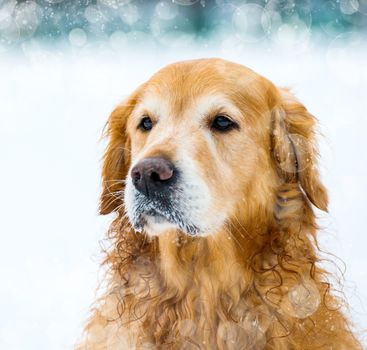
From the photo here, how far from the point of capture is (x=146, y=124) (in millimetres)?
3615

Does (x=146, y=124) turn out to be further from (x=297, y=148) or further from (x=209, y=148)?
(x=297, y=148)

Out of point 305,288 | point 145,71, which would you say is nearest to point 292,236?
point 305,288

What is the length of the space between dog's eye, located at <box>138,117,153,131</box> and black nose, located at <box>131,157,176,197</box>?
641 millimetres

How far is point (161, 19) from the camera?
10.3 metres

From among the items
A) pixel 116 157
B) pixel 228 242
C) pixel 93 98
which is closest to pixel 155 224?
pixel 228 242

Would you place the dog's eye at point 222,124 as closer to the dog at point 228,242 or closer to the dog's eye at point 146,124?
the dog at point 228,242

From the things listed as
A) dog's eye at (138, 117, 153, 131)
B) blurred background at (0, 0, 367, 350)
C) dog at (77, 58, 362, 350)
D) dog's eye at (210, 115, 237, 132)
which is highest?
dog's eye at (210, 115, 237, 132)

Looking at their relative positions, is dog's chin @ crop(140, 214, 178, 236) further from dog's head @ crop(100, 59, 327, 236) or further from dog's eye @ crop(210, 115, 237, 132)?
dog's eye @ crop(210, 115, 237, 132)

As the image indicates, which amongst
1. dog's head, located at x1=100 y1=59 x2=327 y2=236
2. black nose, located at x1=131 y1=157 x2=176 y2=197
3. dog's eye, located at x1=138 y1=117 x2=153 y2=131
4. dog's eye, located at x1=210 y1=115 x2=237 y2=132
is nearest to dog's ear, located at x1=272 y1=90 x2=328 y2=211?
dog's head, located at x1=100 y1=59 x2=327 y2=236

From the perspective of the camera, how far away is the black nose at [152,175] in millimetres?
2924

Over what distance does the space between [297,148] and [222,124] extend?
53 cm

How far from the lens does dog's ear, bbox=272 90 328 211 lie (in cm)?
350

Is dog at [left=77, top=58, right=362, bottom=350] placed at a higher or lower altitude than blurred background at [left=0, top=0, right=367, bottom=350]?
higher

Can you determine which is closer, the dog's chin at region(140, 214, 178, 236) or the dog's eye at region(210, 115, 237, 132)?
the dog's chin at region(140, 214, 178, 236)
